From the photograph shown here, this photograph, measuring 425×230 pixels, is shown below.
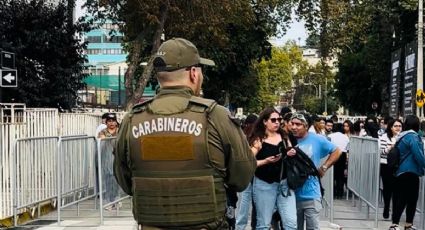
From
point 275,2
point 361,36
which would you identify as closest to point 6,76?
point 275,2

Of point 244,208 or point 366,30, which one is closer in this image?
point 244,208

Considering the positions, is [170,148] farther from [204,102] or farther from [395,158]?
[395,158]

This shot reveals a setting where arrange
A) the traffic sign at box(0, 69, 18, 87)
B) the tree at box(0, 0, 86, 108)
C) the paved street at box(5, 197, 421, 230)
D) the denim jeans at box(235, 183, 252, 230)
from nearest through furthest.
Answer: the denim jeans at box(235, 183, 252, 230) < the paved street at box(5, 197, 421, 230) < the traffic sign at box(0, 69, 18, 87) < the tree at box(0, 0, 86, 108)

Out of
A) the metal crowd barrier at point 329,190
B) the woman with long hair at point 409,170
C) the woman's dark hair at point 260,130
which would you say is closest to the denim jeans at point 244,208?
the woman's dark hair at point 260,130

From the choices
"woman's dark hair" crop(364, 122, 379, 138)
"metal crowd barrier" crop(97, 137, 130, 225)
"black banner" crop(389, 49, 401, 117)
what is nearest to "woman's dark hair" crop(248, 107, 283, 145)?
"metal crowd barrier" crop(97, 137, 130, 225)

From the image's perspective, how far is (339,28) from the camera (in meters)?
29.6

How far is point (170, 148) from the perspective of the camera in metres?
3.38

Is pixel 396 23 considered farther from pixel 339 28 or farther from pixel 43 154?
pixel 43 154

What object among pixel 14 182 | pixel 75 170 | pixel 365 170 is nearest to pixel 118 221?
pixel 75 170

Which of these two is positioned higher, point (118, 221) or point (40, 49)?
point (40, 49)

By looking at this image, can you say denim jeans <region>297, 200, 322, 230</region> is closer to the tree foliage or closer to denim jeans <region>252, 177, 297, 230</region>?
denim jeans <region>252, 177, 297, 230</region>

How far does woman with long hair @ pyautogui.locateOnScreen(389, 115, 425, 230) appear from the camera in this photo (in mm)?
9320

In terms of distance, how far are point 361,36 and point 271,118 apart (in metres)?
28.8

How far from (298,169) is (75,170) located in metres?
4.70
